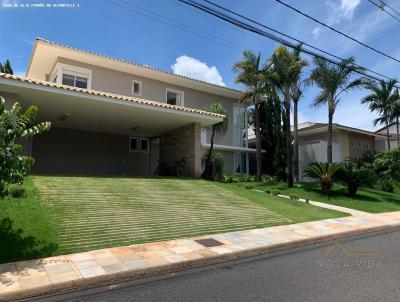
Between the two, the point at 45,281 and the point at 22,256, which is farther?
the point at 22,256

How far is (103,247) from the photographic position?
24.5 ft

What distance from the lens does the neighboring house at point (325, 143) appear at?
27.9 metres

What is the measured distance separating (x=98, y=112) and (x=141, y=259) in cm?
1096

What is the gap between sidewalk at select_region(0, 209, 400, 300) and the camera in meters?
5.43

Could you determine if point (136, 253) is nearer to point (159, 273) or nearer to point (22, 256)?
point (159, 273)

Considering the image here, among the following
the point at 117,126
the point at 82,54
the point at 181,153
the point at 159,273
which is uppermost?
the point at 82,54

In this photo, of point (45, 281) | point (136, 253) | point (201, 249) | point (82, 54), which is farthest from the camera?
point (82, 54)

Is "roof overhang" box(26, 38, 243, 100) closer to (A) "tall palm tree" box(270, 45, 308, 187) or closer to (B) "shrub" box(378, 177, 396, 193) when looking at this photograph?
(A) "tall palm tree" box(270, 45, 308, 187)

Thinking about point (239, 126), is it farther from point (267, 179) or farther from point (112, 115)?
point (112, 115)

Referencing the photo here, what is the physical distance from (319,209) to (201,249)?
8.39 metres

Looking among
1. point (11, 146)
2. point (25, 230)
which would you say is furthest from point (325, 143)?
point (11, 146)

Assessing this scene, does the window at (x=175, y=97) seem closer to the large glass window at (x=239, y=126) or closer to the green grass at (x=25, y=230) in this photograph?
the large glass window at (x=239, y=126)

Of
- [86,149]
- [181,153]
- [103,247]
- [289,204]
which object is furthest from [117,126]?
[103,247]

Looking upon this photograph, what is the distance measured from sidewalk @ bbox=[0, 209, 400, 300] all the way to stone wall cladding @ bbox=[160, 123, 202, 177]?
852 centimetres
